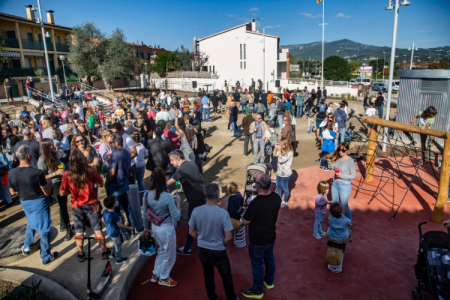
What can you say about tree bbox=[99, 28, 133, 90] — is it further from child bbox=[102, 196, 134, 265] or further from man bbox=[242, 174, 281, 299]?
man bbox=[242, 174, 281, 299]

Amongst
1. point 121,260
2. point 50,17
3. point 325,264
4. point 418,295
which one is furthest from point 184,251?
point 50,17

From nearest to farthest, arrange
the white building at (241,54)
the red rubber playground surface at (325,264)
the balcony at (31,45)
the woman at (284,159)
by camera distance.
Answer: the red rubber playground surface at (325,264) → the woman at (284,159) → the balcony at (31,45) → the white building at (241,54)

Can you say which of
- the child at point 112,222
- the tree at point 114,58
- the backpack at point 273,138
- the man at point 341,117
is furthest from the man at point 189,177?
the tree at point 114,58

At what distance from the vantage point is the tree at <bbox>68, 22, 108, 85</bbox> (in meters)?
28.5

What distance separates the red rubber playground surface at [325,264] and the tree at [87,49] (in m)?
28.8

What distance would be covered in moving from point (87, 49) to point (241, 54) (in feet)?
73.4

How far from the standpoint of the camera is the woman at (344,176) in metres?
5.07

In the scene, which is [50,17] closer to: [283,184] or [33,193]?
[33,193]

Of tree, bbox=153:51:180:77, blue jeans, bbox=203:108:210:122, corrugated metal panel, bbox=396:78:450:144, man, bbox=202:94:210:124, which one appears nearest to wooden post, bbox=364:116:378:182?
corrugated metal panel, bbox=396:78:450:144

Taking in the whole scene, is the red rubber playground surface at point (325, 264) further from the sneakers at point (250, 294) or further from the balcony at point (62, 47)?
the balcony at point (62, 47)

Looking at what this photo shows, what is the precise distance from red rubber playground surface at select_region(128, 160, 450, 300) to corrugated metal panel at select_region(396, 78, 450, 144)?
5.44 meters

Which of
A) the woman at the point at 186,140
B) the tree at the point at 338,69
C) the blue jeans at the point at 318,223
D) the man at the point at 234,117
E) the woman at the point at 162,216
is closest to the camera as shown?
the woman at the point at 162,216

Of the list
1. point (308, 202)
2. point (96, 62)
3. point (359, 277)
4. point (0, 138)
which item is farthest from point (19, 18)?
point (359, 277)

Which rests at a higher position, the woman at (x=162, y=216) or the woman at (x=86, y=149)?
the woman at (x=86, y=149)
